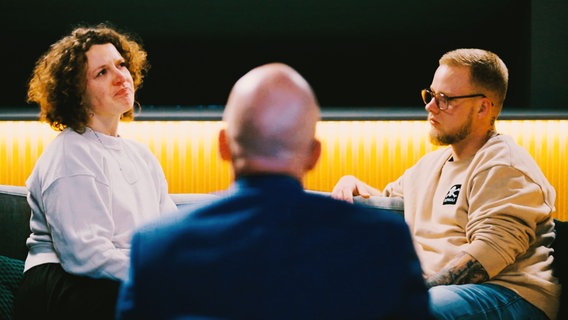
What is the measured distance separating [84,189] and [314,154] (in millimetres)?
1182

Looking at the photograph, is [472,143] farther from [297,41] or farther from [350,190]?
[297,41]

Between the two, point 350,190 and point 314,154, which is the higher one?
point 314,154

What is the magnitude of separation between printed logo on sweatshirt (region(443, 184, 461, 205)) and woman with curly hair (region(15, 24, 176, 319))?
969mm

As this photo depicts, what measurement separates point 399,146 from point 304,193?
8.12ft

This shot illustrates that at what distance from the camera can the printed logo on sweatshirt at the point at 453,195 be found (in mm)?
2156

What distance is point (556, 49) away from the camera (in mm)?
3564

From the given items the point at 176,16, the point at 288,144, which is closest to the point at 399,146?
Result: the point at 176,16

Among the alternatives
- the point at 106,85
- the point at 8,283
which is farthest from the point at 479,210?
the point at 8,283

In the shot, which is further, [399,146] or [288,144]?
[399,146]

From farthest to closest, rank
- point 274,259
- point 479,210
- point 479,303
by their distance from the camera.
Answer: point 479,210
point 479,303
point 274,259

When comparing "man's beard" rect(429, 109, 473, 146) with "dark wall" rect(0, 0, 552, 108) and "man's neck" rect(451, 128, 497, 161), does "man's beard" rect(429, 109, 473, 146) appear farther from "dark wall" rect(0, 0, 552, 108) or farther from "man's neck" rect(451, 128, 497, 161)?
"dark wall" rect(0, 0, 552, 108)

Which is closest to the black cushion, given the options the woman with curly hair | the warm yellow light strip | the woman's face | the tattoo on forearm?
the woman with curly hair

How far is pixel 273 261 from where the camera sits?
0.84 metres

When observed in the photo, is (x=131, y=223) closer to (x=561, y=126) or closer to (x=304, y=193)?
(x=304, y=193)
